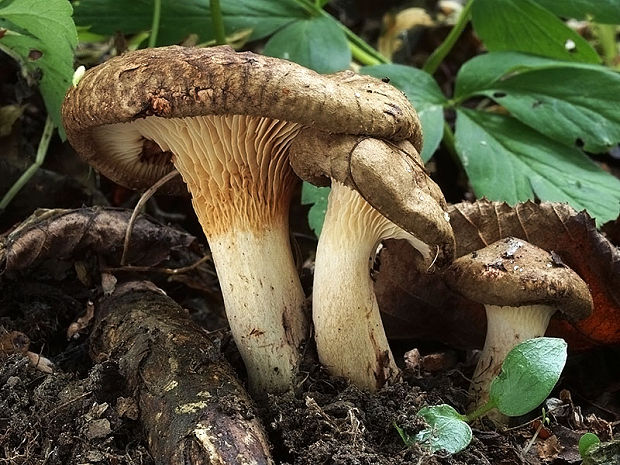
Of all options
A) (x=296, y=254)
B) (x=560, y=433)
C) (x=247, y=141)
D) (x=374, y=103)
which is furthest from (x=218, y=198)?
(x=560, y=433)

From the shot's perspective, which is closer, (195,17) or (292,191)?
(292,191)

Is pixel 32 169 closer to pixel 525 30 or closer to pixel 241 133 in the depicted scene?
pixel 241 133

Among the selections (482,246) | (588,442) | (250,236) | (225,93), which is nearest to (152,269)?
(250,236)

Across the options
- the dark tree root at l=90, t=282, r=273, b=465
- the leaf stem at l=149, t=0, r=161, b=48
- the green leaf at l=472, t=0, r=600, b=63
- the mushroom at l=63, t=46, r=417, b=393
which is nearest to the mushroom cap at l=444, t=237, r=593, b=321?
the mushroom at l=63, t=46, r=417, b=393

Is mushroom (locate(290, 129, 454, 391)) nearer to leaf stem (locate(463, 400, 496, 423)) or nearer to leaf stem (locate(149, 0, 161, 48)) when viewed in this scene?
leaf stem (locate(463, 400, 496, 423))

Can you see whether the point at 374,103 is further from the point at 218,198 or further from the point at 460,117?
the point at 460,117

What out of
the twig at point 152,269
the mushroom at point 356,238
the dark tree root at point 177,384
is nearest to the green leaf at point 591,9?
the mushroom at point 356,238

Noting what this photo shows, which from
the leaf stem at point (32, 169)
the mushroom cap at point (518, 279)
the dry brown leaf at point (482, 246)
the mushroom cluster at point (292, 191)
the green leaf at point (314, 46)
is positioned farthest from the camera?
the green leaf at point (314, 46)

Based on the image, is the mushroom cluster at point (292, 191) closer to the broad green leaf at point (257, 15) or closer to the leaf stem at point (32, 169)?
the leaf stem at point (32, 169)
